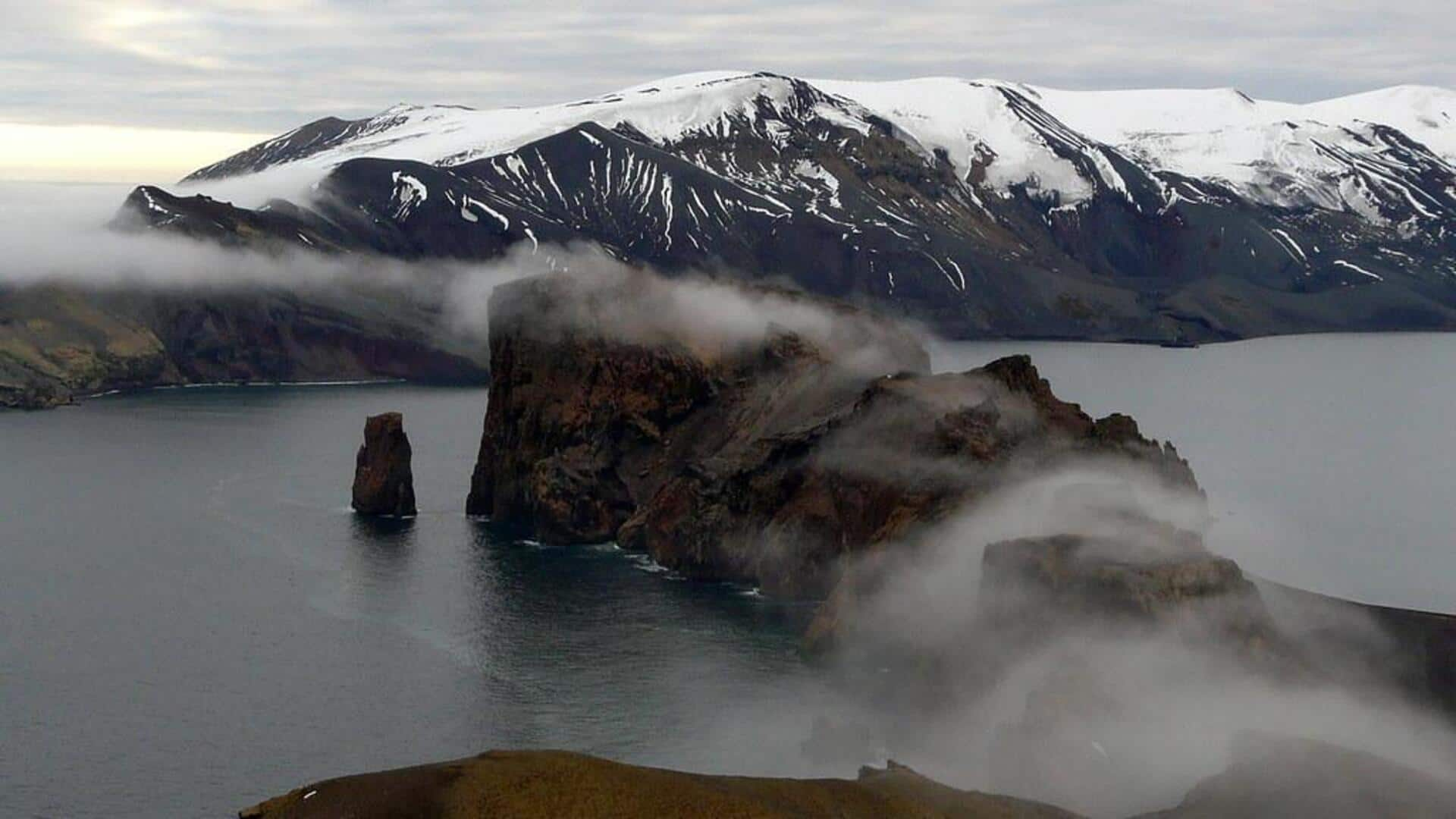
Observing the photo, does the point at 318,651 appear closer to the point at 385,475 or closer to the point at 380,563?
the point at 380,563

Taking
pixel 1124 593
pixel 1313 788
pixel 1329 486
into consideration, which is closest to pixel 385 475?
pixel 1124 593

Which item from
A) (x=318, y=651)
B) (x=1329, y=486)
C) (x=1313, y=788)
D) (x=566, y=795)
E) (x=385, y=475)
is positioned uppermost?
(x=566, y=795)

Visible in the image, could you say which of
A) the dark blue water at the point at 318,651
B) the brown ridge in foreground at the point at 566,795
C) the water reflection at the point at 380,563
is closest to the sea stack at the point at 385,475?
the water reflection at the point at 380,563

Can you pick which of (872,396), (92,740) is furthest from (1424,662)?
(92,740)

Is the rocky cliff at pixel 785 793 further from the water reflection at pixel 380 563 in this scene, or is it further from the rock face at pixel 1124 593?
the water reflection at pixel 380 563

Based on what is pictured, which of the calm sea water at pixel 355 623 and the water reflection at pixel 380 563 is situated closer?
the calm sea water at pixel 355 623

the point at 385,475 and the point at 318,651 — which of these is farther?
the point at 385,475

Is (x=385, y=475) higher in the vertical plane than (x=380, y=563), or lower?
higher
